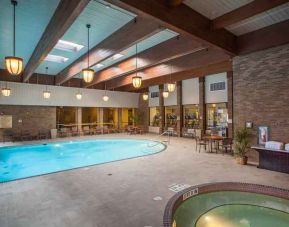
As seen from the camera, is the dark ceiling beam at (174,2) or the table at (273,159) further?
the table at (273,159)

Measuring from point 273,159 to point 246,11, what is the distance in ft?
13.5

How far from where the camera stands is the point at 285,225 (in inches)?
134

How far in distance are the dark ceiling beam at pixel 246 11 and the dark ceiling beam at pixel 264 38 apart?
1.71 meters

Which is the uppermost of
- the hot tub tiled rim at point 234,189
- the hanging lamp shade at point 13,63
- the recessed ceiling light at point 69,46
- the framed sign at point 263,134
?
the recessed ceiling light at point 69,46

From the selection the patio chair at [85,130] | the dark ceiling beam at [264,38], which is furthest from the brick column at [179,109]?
the dark ceiling beam at [264,38]

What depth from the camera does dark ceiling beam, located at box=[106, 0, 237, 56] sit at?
3579 mm

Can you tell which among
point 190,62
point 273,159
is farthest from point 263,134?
point 190,62

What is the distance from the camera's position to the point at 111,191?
4.00m

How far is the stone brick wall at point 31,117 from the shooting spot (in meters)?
11.3

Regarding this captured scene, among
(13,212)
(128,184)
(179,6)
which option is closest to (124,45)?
(179,6)

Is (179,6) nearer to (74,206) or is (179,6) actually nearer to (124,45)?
(124,45)

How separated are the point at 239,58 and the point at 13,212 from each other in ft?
23.8

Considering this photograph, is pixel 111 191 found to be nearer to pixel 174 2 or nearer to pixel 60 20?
pixel 60 20

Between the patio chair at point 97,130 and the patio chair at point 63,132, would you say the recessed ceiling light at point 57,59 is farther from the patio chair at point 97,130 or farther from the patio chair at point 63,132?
the patio chair at point 97,130
